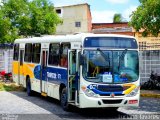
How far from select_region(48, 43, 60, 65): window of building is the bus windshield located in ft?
9.74

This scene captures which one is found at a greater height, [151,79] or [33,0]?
[33,0]

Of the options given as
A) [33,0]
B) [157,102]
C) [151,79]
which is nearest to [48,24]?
[33,0]

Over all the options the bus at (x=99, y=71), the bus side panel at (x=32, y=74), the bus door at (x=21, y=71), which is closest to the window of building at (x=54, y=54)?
the bus at (x=99, y=71)

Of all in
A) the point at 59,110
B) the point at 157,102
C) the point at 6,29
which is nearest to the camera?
the point at 59,110

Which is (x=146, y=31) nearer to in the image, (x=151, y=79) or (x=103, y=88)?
(x=151, y=79)

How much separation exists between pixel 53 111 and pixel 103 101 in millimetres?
2411

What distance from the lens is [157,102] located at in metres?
18.7

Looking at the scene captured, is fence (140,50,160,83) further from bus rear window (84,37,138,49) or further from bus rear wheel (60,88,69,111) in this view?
bus rear window (84,37,138,49)

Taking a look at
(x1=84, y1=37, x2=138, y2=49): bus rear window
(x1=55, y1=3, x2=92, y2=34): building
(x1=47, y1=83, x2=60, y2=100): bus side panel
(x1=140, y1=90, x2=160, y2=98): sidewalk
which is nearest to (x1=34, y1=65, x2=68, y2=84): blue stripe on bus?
(x1=47, y1=83, x2=60, y2=100): bus side panel

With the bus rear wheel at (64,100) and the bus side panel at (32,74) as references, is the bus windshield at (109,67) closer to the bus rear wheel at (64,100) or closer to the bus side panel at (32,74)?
the bus rear wheel at (64,100)

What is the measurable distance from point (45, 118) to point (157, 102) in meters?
6.92

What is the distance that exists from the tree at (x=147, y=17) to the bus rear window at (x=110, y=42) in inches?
245

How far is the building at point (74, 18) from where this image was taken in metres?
57.0

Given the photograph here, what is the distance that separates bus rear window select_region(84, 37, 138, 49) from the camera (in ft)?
45.8
